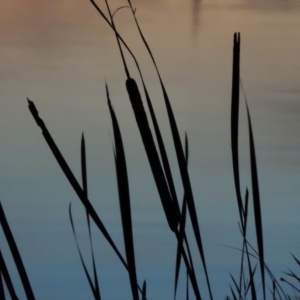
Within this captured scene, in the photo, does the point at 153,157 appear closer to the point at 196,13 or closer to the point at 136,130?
Result: the point at 136,130

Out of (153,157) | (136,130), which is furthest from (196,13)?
(153,157)

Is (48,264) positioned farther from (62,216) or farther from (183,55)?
(183,55)

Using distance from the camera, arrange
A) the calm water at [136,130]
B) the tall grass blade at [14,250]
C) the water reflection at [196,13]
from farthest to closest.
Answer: the water reflection at [196,13]
the calm water at [136,130]
the tall grass blade at [14,250]

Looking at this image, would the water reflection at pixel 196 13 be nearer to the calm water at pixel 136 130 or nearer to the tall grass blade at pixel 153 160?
the calm water at pixel 136 130

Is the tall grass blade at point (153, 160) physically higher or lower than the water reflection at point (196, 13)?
lower

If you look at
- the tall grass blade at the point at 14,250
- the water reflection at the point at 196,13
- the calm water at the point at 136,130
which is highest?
the water reflection at the point at 196,13

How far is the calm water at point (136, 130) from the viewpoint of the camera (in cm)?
204

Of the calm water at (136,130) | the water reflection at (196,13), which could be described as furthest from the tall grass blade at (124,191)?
the water reflection at (196,13)

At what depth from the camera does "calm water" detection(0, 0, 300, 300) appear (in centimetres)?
204

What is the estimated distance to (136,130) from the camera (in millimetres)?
2990

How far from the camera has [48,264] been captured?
195cm

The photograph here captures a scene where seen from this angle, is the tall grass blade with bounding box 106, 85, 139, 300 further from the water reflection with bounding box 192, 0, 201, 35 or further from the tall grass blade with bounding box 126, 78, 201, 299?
the water reflection with bounding box 192, 0, 201, 35

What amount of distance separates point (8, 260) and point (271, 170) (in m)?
1.14

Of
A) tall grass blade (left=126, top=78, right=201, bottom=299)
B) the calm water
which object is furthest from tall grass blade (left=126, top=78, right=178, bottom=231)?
the calm water
